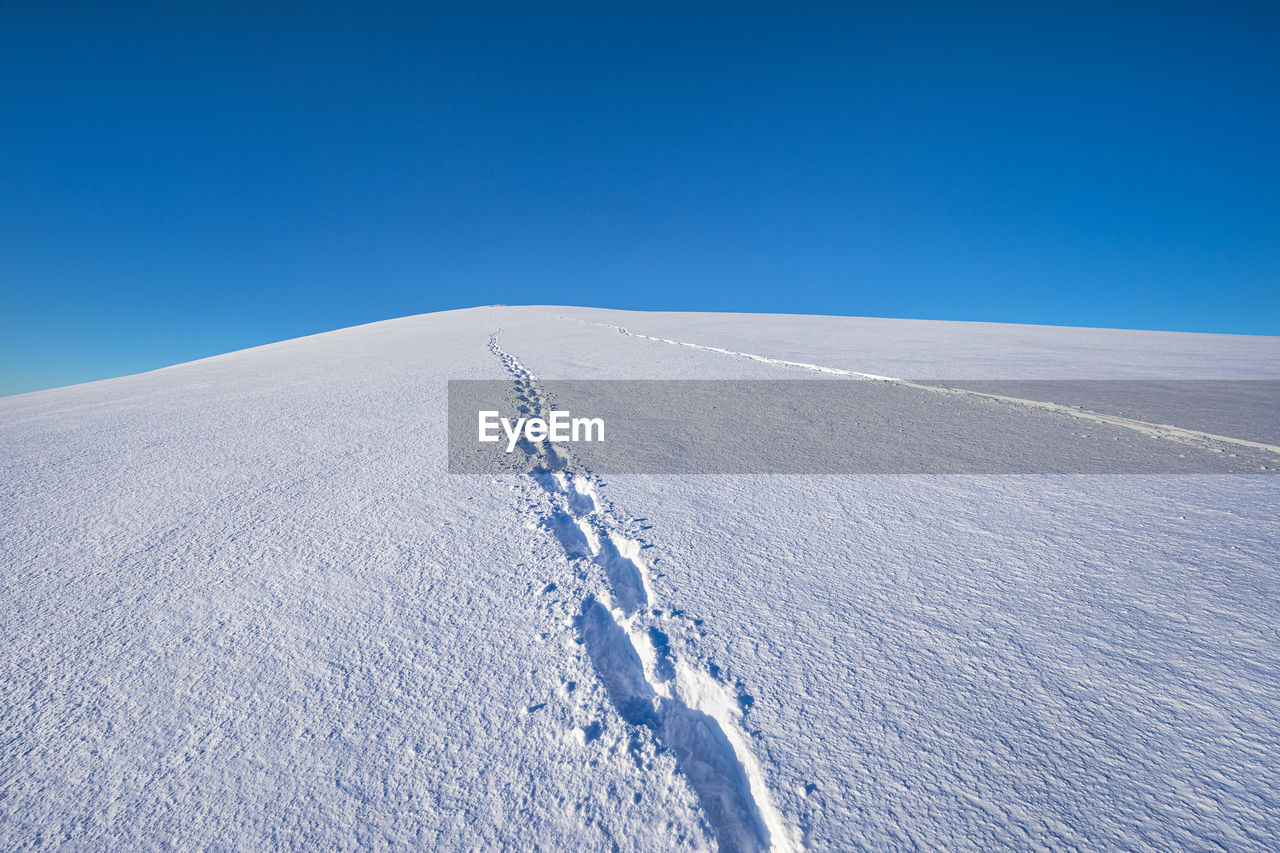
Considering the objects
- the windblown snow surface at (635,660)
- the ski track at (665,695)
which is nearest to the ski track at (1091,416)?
the windblown snow surface at (635,660)

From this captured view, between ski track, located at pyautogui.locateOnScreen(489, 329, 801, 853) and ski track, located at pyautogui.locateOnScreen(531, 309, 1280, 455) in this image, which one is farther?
ski track, located at pyautogui.locateOnScreen(531, 309, 1280, 455)

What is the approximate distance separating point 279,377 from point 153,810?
6980 mm

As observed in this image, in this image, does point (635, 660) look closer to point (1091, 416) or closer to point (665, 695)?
point (665, 695)

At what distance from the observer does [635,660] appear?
6.05 ft

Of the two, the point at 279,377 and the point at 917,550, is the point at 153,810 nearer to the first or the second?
the point at 917,550

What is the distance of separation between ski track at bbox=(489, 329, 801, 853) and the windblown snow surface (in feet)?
0.04

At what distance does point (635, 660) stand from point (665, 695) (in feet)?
0.60

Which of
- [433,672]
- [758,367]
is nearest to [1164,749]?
[433,672]

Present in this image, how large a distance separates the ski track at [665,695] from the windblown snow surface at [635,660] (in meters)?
0.01

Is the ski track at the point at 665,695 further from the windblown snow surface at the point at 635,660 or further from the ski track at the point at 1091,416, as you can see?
the ski track at the point at 1091,416

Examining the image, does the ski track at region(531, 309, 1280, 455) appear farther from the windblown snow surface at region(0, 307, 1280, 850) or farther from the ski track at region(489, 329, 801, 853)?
the ski track at region(489, 329, 801, 853)

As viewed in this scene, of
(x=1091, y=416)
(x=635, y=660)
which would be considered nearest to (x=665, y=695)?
(x=635, y=660)

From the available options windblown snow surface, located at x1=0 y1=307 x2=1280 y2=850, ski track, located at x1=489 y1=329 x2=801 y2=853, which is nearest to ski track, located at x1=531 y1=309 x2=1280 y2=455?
windblown snow surface, located at x1=0 y1=307 x2=1280 y2=850

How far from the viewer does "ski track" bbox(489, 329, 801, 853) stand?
1348mm
